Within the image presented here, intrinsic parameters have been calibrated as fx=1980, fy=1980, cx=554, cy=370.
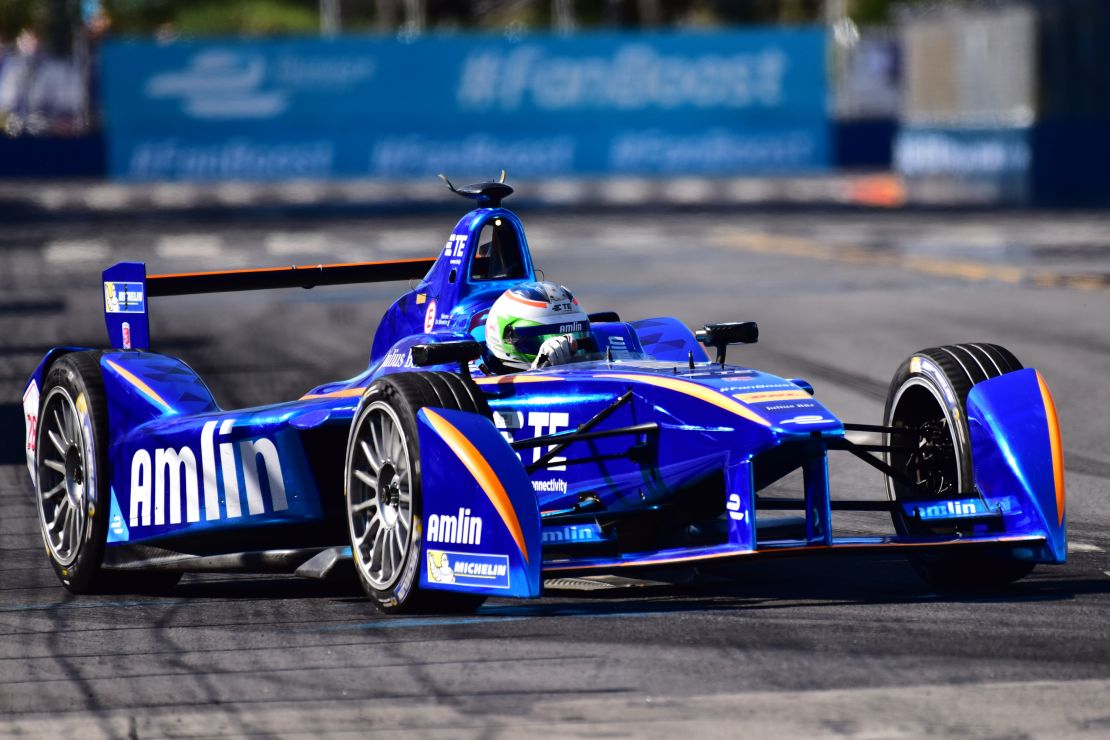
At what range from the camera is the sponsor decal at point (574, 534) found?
779cm

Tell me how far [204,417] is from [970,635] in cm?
364

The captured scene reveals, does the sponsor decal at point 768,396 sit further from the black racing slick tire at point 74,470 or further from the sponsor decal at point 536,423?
the black racing slick tire at point 74,470

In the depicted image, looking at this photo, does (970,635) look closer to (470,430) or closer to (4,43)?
(470,430)

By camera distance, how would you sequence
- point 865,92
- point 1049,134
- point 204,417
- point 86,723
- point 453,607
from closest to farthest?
point 86,723 < point 453,607 < point 204,417 < point 1049,134 < point 865,92

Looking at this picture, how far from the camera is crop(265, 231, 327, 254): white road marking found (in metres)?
30.2

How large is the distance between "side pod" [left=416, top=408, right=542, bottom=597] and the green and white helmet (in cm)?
126

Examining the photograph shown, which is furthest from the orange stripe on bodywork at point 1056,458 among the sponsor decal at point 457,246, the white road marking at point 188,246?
the white road marking at point 188,246

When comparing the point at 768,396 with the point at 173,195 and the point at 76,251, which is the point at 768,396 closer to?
the point at 76,251

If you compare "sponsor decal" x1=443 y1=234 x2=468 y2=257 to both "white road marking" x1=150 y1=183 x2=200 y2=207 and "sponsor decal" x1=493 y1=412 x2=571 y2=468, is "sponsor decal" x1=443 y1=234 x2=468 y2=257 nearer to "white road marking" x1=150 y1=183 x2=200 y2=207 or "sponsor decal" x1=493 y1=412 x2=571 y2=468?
"sponsor decal" x1=493 y1=412 x2=571 y2=468

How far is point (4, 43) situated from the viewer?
220 feet

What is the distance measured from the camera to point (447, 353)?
28.0ft

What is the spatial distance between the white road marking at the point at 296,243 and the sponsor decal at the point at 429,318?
2017 cm

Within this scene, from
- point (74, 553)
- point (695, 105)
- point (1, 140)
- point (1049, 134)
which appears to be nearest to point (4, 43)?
point (1, 140)

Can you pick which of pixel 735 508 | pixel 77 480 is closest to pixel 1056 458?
pixel 735 508
